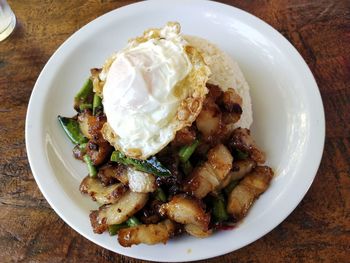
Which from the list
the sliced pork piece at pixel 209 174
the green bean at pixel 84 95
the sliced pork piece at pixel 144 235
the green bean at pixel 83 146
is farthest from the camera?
the green bean at pixel 84 95

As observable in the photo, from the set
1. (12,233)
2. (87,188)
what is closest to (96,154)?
(87,188)

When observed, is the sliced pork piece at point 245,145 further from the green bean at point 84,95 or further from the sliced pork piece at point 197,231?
the green bean at point 84,95

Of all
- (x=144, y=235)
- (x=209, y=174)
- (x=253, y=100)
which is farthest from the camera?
(x=253, y=100)

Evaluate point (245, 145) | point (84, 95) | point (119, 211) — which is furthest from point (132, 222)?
point (84, 95)

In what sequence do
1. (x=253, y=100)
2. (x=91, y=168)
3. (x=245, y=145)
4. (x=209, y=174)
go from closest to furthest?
(x=209, y=174) < (x=245, y=145) < (x=91, y=168) < (x=253, y=100)

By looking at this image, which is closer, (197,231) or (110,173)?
(197,231)

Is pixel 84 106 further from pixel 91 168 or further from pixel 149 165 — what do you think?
pixel 149 165

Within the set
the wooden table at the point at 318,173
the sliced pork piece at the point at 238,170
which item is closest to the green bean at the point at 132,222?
the wooden table at the point at 318,173

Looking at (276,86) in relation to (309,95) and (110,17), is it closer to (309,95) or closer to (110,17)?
(309,95)
